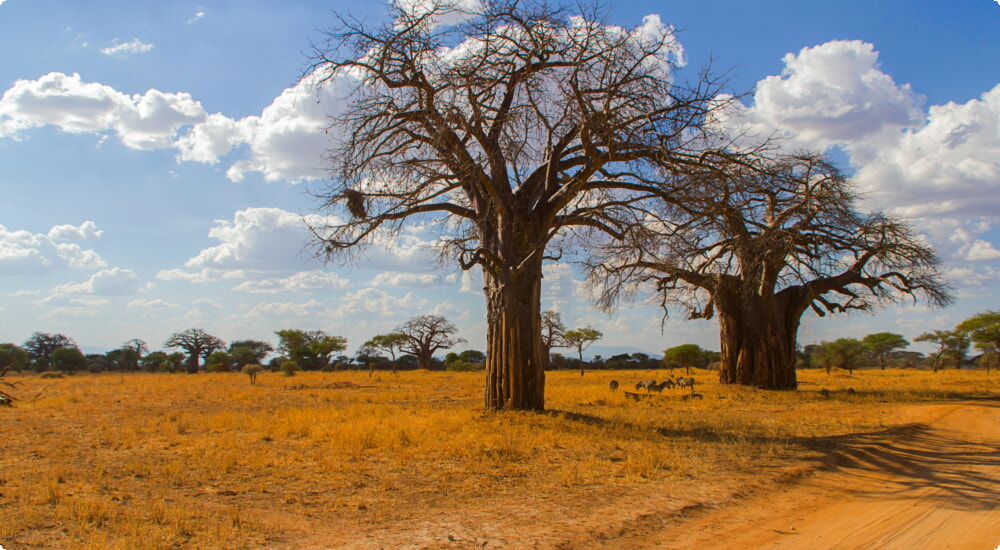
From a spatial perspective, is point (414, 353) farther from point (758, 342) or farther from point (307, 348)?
point (758, 342)

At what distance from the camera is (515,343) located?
33.1 ft

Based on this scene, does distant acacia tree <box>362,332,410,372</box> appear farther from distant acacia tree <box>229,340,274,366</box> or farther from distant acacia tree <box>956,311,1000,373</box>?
distant acacia tree <box>956,311,1000,373</box>

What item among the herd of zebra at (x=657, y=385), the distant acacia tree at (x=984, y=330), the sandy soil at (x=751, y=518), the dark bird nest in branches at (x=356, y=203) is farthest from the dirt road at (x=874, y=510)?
the distant acacia tree at (x=984, y=330)

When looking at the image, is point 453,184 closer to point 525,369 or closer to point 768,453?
point 525,369

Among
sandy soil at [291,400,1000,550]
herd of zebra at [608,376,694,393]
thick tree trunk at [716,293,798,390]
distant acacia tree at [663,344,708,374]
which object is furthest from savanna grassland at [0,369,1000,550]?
distant acacia tree at [663,344,708,374]

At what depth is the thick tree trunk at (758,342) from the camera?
17.8 metres

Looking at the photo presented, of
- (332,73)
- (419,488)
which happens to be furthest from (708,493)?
(332,73)

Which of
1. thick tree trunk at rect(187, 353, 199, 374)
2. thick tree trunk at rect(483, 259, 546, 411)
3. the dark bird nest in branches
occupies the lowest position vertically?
thick tree trunk at rect(187, 353, 199, 374)

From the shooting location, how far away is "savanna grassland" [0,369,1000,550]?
441 centimetres

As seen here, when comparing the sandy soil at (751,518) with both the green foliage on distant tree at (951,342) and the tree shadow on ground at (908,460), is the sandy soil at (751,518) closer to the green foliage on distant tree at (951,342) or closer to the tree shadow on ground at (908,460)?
the tree shadow on ground at (908,460)

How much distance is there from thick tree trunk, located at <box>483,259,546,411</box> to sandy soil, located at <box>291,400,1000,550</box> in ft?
15.5

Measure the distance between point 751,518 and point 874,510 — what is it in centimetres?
111

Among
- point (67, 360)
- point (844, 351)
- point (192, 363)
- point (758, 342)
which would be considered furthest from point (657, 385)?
point (192, 363)

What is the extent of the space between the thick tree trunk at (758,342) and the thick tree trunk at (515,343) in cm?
969
